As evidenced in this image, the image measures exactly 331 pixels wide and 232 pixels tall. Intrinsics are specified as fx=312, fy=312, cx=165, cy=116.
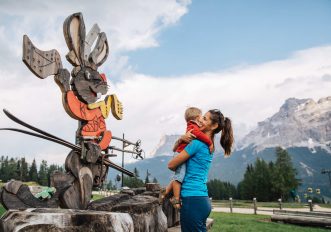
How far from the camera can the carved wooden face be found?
688 cm

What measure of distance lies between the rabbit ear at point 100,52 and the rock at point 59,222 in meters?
5.57

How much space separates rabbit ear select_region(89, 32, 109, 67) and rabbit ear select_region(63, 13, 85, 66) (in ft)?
1.70

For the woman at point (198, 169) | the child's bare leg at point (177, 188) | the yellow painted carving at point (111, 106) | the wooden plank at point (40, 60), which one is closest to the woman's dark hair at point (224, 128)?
the woman at point (198, 169)

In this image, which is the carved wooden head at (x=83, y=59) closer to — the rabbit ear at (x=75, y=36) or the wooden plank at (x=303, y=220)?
the rabbit ear at (x=75, y=36)

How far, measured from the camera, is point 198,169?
2.94m

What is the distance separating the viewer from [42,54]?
20.4 ft

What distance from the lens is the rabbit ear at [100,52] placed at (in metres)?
7.67

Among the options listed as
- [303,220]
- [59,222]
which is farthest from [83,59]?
Answer: [303,220]

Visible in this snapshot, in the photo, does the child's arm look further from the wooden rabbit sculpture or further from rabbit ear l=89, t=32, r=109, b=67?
rabbit ear l=89, t=32, r=109, b=67

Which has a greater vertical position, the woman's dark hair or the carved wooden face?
the carved wooden face

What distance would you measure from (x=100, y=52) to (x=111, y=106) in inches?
56.6

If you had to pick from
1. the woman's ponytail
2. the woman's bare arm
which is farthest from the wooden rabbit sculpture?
the woman's ponytail

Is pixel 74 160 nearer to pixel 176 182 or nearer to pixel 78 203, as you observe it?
pixel 78 203

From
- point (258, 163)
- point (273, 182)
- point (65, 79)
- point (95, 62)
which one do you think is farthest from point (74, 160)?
point (258, 163)
